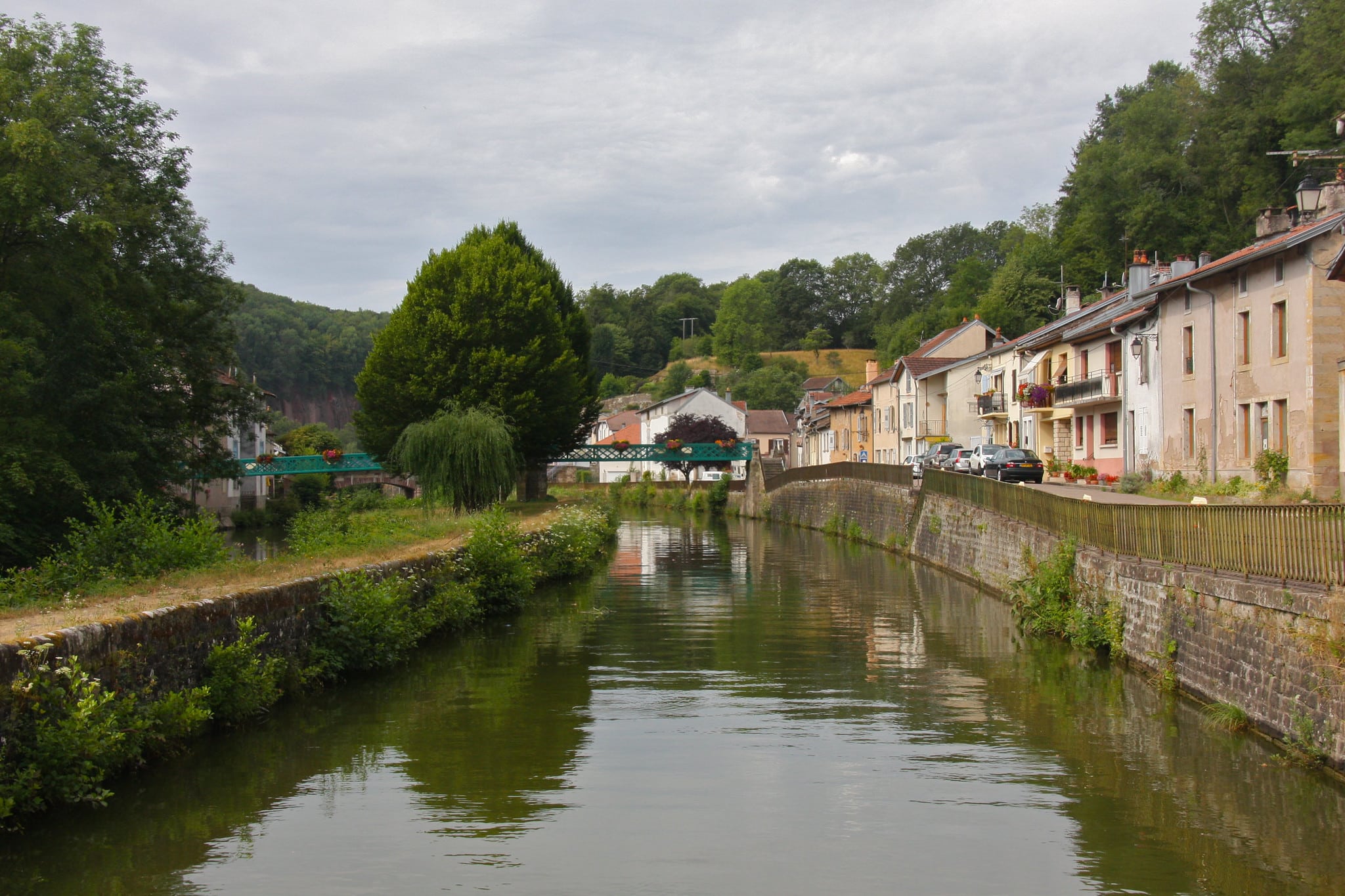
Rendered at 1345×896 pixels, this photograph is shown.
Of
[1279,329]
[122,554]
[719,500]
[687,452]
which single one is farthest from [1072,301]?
[122,554]

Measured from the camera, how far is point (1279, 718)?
1204 cm

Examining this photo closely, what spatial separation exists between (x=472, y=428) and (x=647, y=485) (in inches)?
2041

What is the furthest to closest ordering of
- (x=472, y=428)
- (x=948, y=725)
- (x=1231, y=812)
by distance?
1. (x=472, y=428)
2. (x=948, y=725)
3. (x=1231, y=812)

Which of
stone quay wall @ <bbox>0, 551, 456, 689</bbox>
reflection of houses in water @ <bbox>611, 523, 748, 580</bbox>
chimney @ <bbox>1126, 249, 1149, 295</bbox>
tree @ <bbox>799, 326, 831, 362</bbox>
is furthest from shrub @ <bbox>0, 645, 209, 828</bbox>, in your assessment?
tree @ <bbox>799, 326, 831, 362</bbox>

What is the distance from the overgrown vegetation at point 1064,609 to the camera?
734 inches

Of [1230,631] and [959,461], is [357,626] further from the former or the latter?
[959,461]

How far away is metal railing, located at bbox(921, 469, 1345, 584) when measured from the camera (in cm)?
1132

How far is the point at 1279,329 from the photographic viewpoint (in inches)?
1065

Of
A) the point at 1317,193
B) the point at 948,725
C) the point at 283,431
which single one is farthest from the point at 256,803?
the point at 283,431

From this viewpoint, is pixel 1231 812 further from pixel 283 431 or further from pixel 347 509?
pixel 283 431

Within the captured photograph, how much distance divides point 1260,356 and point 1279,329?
37.1 inches

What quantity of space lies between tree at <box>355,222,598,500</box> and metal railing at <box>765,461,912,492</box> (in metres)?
12.8

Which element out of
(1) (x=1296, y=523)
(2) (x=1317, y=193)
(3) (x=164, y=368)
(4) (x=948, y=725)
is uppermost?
(2) (x=1317, y=193)

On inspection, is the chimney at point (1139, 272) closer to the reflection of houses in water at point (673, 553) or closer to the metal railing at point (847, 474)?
Answer: the metal railing at point (847, 474)
